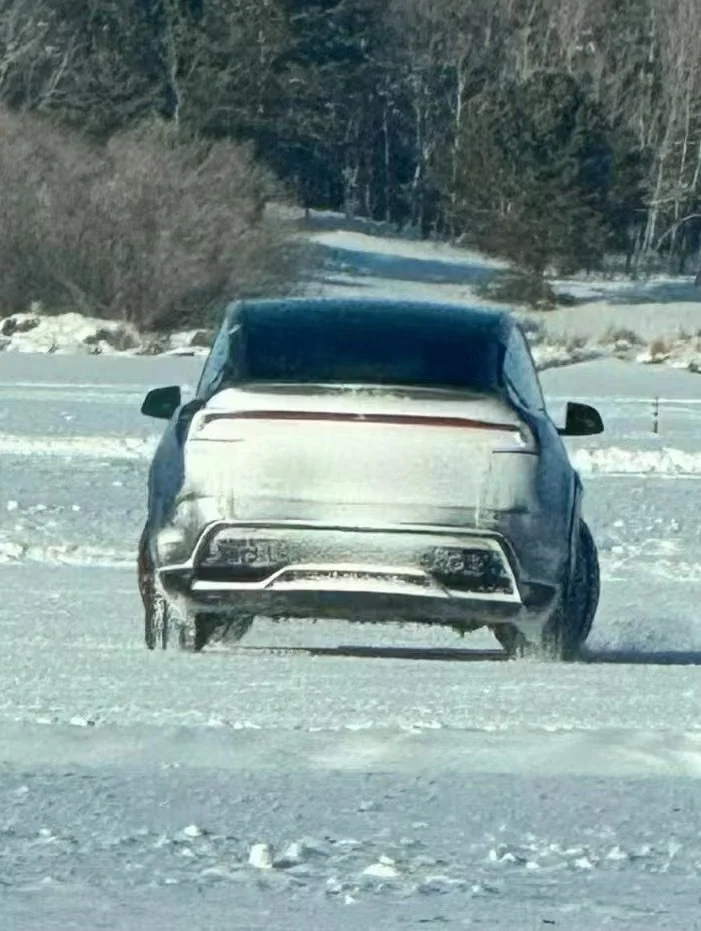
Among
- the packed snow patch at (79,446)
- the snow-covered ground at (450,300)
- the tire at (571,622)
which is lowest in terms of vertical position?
the snow-covered ground at (450,300)

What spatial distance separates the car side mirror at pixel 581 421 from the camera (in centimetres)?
1112

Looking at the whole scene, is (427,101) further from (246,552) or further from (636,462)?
(246,552)

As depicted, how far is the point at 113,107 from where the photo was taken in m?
76.2

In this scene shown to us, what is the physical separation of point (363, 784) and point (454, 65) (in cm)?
9013

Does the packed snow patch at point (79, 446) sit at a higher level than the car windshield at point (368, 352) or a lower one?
lower

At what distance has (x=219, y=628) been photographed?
1087 cm

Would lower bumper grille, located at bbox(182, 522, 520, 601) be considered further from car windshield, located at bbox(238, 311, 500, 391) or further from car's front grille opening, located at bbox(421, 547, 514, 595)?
car windshield, located at bbox(238, 311, 500, 391)

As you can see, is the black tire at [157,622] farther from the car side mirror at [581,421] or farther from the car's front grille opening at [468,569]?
the car side mirror at [581,421]

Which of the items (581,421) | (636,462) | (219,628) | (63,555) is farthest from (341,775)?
(636,462)

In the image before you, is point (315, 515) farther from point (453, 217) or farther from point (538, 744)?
point (453, 217)

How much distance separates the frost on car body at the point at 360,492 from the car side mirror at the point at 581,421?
1423 millimetres

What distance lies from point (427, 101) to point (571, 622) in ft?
284

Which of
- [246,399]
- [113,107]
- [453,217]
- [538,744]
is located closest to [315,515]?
[246,399]

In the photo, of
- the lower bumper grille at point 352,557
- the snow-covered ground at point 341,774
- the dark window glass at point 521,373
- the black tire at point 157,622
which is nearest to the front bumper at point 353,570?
the lower bumper grille at point 352,557
